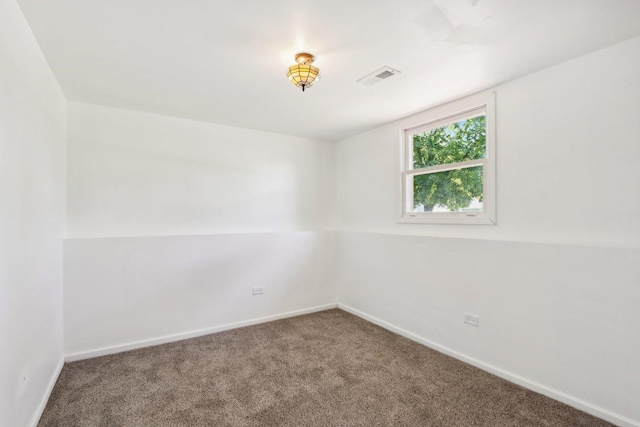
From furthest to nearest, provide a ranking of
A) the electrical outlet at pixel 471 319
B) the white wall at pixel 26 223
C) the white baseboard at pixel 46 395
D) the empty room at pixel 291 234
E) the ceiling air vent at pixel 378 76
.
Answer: the electrical outlet at pixel 471 319
the ceiling air vent at pixel 378 76
the white baseboard at pixel 46 395
the empty room at pixel 291 234
the white wall at pixel 26 223

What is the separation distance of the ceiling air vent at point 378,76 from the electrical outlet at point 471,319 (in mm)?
2179

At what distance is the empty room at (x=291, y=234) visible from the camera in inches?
71.2

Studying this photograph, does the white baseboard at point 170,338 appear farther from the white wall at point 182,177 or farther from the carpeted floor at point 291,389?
the white wall at point 182,177

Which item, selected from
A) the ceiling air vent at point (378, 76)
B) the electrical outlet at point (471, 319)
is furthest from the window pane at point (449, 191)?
the ceiling air vent at point (378, 76)

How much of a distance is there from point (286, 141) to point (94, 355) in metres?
3.17

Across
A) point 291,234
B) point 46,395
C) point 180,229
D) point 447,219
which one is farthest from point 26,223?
point 447,219

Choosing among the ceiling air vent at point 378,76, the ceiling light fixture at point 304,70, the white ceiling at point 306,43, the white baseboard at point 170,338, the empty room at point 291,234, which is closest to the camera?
the white ceiling at point 306,43

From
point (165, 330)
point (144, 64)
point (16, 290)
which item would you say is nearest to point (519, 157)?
point (144, 64)

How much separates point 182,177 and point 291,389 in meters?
2.48

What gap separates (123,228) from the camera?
125 inches

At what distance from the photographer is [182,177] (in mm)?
3500

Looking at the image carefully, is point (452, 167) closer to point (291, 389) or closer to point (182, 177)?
point (291, 389)

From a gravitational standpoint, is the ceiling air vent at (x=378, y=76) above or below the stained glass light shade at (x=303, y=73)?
above

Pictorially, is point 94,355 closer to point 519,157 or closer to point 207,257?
point 207,257
